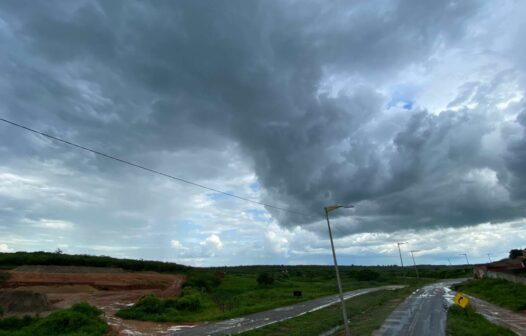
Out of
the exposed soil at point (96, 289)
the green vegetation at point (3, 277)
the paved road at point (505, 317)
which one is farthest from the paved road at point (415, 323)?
the green vegetation at point (3, 277)

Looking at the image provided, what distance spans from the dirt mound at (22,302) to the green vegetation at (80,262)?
67.7 meters

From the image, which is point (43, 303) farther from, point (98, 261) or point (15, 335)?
point (98, 261)

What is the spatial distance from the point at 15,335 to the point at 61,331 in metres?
3.85

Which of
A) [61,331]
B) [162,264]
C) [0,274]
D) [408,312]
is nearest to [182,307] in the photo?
[61,331]

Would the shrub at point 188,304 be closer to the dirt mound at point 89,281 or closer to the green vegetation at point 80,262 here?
the dirt mound at point 89,281

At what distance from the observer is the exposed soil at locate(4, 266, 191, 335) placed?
52.3 meters

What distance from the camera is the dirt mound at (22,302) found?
55.3m

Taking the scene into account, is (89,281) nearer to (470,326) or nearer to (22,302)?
(22,302)

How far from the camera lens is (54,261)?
411 ft

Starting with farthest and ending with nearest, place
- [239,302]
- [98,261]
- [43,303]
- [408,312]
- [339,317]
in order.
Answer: [98,261] → [239,302] → [43,303] → [408,312] → [339,317]

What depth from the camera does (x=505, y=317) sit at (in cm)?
4534

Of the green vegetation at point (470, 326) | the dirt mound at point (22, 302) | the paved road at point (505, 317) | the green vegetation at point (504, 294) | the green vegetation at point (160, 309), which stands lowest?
the green vegetation at point (504, 294)

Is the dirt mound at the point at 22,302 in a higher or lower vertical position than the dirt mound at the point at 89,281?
higher

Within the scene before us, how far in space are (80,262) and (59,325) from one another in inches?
4065
